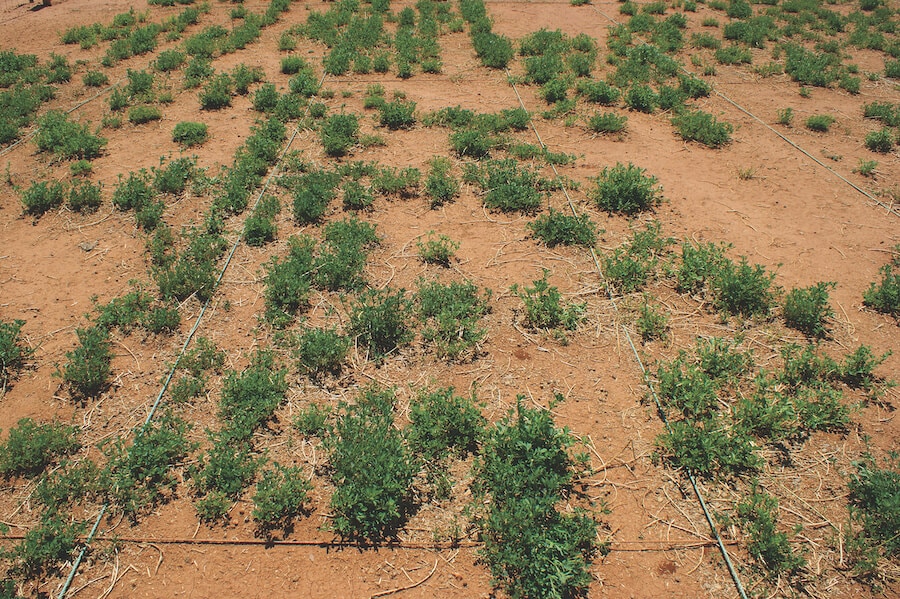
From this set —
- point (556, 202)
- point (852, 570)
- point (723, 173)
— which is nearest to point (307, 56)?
point (556, 202)

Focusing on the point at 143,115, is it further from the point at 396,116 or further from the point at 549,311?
the point at 549,311

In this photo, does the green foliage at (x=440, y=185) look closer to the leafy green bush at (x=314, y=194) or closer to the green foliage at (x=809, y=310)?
the leafy green bush at (x=314, y=194)

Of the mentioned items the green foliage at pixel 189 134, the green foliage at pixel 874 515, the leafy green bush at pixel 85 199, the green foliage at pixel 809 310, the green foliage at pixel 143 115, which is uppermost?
the green foliage at pixel 143 115

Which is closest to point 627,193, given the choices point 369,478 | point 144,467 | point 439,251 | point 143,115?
point 439,251

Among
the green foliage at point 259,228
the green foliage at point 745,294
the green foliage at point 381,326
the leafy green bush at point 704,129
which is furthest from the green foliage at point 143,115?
the green foliage at point 745,294

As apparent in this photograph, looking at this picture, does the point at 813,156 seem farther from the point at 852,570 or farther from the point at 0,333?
the point at 0,333

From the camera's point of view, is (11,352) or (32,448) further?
(11,352)

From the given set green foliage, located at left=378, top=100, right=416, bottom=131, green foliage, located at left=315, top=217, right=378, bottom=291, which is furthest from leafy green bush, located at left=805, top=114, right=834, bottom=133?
green foliage, located at left=315, top=217, right=378, bottom=291
